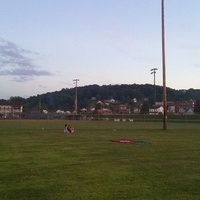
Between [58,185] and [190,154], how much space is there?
8279 mm

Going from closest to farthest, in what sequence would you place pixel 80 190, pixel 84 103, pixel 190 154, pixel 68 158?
pixel 80 190 < pixel 68 158 < pixel 190 154 < pixel 84 103

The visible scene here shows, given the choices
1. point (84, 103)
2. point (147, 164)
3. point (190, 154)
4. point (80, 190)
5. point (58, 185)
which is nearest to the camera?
point (80, 190)

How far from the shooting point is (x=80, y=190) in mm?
8547

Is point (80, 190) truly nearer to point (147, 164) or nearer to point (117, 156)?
point (147, 164)

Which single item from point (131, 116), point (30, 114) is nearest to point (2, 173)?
point (131, 116)

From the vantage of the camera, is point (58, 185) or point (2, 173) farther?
point (2, 173)

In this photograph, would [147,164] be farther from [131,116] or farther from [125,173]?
[131,116]

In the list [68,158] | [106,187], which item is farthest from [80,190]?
[68,158]

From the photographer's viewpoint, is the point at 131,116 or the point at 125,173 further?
the point at 131,116

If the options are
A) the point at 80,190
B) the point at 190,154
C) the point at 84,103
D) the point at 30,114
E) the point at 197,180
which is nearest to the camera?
the point at 80,190

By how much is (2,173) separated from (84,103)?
18337 cm

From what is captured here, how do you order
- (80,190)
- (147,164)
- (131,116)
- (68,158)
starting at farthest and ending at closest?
(131,116) → (68,158) → (147,164) → (80,190)

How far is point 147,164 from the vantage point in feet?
41.9

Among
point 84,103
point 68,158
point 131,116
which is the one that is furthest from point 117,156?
point 84,103
